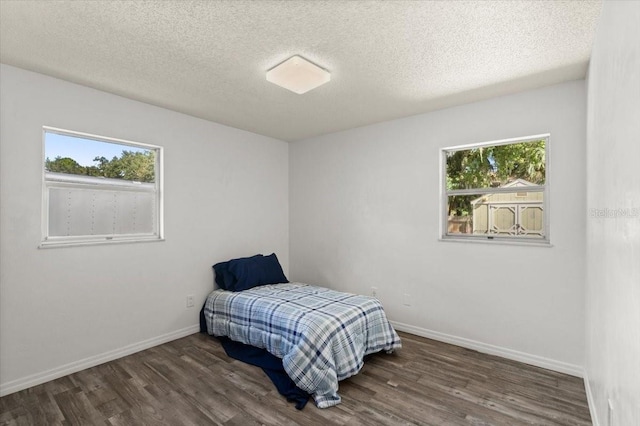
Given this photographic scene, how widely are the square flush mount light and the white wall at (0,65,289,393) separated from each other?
5.55 feet

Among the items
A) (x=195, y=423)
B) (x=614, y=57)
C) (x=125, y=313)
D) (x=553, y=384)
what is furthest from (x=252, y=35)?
(x=553, y=384)

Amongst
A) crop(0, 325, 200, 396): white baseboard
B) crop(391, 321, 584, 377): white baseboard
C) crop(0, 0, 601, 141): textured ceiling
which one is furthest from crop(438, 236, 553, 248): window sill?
crop(0, 325, 200, 396): white baseboard

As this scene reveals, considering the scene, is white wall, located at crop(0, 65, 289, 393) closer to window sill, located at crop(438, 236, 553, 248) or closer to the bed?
the bed

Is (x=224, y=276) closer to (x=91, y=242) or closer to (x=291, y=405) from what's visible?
(x=91, y=242)

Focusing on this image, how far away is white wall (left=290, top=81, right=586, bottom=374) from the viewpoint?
8.82ft

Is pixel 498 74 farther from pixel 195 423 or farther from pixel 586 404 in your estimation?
pixel 195 423

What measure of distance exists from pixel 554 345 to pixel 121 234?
13.7ft

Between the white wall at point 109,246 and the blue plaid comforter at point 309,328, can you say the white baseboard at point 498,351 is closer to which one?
the blue plaid comforter at point 309,328

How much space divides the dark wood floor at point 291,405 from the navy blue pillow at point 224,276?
87 centimetres

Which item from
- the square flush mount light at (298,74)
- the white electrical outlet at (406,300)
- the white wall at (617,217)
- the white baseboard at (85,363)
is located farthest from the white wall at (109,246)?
the white wall at (617,217)

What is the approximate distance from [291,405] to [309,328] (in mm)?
546

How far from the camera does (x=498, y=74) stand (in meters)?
2.54

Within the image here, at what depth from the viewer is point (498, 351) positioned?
2.99 metres

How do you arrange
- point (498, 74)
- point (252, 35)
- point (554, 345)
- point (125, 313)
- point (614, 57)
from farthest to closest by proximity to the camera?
point (125, 313)
point (554, 345)
point (498, 74)
point (252, 35)
point (614, 57)
